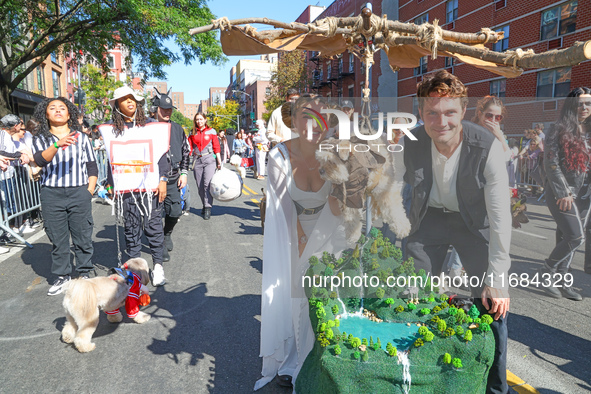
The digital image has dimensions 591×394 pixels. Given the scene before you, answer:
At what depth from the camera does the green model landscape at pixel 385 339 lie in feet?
6.62

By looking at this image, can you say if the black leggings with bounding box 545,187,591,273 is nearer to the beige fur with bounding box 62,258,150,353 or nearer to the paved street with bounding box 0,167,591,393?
the paved street with bounding box 0,167,591,393

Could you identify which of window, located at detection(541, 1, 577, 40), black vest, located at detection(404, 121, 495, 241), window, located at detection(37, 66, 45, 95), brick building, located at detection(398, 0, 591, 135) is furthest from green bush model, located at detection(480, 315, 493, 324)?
window, located at detection(37, 66, 45, 95)

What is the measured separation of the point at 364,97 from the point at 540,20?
2161 centimetres

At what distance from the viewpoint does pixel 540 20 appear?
19.0 m

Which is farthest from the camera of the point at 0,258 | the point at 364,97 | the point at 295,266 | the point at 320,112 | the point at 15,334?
the point at 0,258

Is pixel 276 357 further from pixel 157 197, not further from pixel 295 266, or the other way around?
pixel 157 197

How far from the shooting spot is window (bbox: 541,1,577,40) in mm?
17422

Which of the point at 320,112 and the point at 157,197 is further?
the point at 157,197

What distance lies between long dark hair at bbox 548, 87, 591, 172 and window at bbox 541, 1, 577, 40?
764 inches

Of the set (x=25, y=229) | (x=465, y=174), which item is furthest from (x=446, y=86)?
(x=25, y=229)

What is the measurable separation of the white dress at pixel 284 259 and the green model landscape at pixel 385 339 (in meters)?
0.23

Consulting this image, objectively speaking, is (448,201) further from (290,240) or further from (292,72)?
(292,72)

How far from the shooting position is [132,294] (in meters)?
3.79

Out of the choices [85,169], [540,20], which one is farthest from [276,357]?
[540,20]
